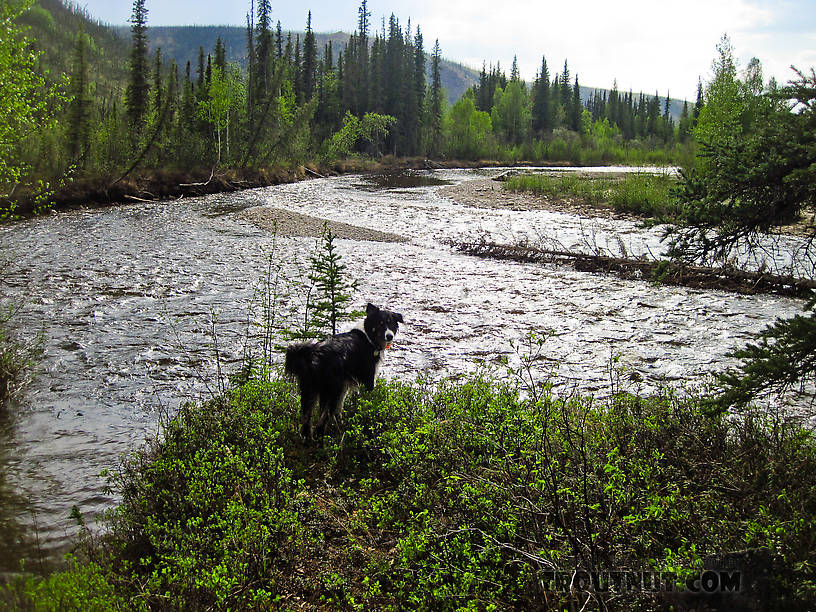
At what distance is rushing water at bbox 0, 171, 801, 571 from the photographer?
683cm

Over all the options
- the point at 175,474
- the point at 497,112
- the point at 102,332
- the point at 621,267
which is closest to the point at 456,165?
the point at 497,112

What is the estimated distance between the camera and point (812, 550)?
11.1 ft

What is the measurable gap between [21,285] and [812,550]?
17441 millimetres

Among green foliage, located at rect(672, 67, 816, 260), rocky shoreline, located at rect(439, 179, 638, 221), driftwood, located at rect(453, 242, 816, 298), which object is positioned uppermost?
rocky shoreline, located at rect(439, 179, 638, 221)

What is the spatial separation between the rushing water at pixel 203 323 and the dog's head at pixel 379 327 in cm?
199

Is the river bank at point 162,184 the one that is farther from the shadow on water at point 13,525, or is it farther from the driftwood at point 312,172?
the shadow on water at point 13,525

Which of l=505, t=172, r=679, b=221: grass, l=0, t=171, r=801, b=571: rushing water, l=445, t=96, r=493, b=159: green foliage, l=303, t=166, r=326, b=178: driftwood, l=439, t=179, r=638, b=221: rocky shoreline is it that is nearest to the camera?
l=0, t=171, r=801, b=571: rushing water

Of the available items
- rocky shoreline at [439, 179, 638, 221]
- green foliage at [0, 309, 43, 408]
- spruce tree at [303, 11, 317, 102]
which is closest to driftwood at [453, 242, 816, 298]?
rocky shoreline at [439, 179, 638, 221]

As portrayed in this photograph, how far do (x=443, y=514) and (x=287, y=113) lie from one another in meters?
66.3

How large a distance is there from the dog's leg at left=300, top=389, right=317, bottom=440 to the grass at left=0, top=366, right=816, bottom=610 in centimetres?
13

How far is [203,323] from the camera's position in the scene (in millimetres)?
12320

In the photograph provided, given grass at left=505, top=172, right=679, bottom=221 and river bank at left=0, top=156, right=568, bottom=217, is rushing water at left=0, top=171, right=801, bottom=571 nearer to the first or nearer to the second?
grass at left=505, top=172, right=679, bottom=221

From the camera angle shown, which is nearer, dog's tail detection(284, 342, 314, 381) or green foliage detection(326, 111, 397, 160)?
dog's tail detection(284, 342, 314, 381)

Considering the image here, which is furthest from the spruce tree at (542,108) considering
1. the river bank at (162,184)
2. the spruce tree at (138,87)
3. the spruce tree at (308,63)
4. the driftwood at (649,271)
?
the driftwood at (649,271)
